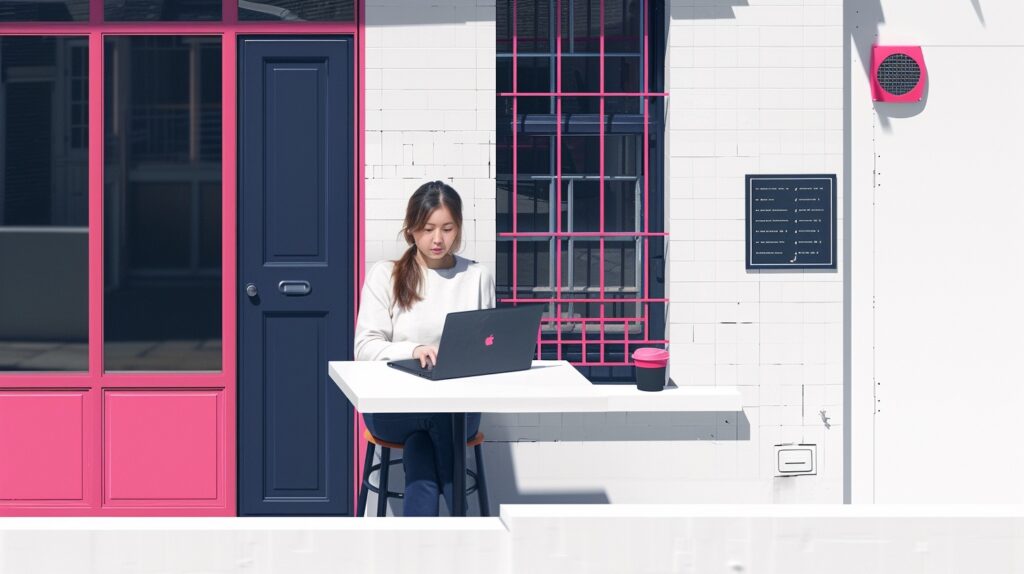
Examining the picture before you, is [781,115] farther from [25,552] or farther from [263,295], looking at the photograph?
[25,552]

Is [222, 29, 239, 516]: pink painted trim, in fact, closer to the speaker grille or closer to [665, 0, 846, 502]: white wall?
[665, 0, 846, 502]: white wall

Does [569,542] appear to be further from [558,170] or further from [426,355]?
[558,170]

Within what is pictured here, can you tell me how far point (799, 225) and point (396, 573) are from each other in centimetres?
263

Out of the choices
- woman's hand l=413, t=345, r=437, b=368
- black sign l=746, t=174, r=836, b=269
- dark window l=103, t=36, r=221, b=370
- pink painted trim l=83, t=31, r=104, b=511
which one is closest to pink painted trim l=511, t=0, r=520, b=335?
black sign l=746, t=174, r=836, b=269

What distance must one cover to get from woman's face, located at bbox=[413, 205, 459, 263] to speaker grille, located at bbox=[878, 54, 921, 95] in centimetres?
204

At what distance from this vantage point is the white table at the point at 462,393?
3.77 meters

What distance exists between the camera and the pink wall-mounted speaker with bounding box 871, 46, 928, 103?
523cm

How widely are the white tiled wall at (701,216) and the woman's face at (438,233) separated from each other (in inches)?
25.0

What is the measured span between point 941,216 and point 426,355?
96.6 inches

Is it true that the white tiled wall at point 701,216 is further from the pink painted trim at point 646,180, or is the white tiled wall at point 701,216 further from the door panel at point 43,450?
the door panel at point 43,450

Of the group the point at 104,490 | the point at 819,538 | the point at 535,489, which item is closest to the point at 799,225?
the point at 535,489

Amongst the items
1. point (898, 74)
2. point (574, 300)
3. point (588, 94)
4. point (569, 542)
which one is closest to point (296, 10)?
point (588, 94)

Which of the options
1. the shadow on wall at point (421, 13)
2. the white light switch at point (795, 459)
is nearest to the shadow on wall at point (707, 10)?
the shadow on wall at point (421, 13)

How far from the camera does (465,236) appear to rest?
512 centimetres
